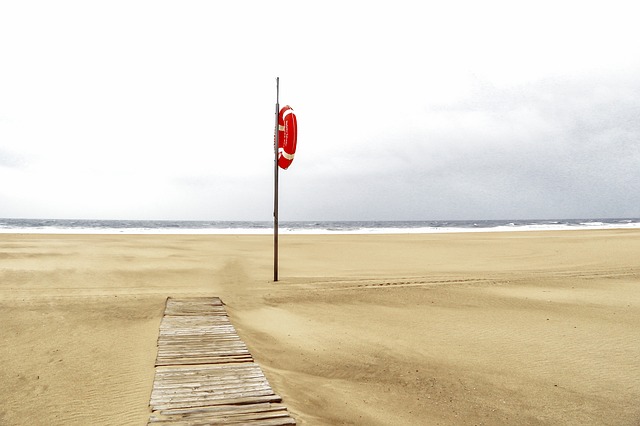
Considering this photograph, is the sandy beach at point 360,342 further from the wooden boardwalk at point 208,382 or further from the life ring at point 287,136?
the life ring at point 287,136

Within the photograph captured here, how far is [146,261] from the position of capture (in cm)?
1712

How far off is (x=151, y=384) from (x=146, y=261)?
1351cm

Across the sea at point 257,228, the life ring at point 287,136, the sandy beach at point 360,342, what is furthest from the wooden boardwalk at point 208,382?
the sea at point 257,228

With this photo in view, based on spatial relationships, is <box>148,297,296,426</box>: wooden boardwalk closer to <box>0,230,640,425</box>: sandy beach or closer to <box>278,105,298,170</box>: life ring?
<box>0,230,640,425</box>: sandy beach

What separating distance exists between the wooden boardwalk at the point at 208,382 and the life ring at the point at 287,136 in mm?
6112

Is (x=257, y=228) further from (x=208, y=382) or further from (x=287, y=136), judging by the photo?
(x=208, y=382)

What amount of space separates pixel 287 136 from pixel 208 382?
8557 millimetres

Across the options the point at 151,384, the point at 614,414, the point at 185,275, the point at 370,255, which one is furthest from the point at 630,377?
the point at 370,255

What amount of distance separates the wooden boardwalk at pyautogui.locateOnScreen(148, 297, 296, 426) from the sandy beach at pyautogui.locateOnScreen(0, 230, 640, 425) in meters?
0.26

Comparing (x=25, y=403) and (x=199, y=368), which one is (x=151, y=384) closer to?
(x=199, y=368)

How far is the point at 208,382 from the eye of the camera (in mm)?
4496

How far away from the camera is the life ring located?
11812mm

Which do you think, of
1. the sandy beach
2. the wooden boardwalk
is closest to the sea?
the sandy beach

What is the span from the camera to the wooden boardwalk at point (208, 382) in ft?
12.2
